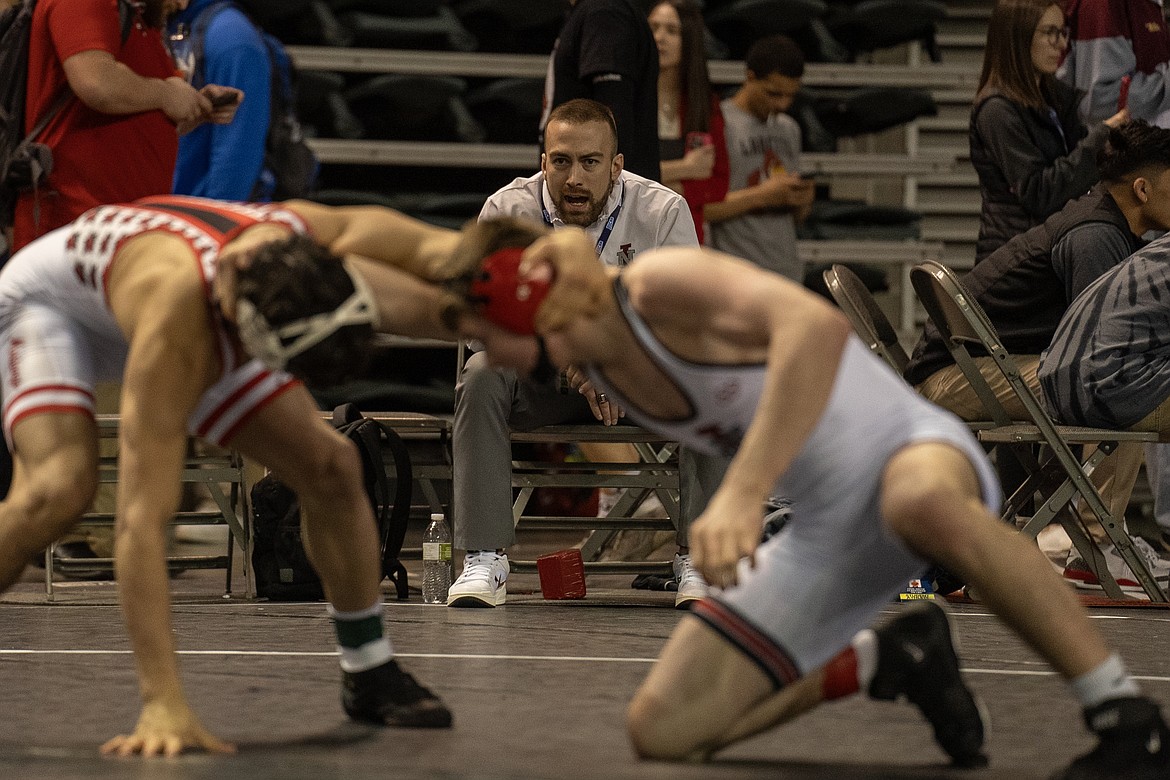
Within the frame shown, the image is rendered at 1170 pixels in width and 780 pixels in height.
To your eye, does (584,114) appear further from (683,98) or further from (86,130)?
(683,98)

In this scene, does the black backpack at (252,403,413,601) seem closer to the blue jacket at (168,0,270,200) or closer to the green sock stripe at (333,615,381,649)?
the blue jacket at (168,0,270,200)

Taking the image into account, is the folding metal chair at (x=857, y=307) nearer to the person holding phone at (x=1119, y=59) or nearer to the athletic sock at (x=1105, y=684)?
the person holding phone at (x=1119, y=59)

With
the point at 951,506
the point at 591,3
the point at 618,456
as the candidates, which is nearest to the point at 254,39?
the point at 591,3

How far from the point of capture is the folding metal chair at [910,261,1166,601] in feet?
16.9

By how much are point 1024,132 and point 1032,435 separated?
1440 mm

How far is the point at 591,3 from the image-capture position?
5957 mm

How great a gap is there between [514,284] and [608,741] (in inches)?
35.4

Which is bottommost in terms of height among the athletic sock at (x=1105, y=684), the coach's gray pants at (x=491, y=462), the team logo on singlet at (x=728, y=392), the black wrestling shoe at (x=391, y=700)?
the coach's gray pants at (x=491, y=462)

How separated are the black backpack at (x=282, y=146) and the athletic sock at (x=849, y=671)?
13.3 feet

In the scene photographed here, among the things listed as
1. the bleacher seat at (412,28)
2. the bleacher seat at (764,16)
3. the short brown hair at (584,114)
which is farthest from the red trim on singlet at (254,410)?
the bleacher seat at (764,16)

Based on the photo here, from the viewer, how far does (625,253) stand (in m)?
5.39

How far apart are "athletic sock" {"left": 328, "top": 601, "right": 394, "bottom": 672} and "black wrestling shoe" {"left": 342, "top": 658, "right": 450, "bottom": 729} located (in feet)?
0.05

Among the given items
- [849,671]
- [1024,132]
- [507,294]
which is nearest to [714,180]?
[1024,132]

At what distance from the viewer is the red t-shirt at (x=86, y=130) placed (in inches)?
198
